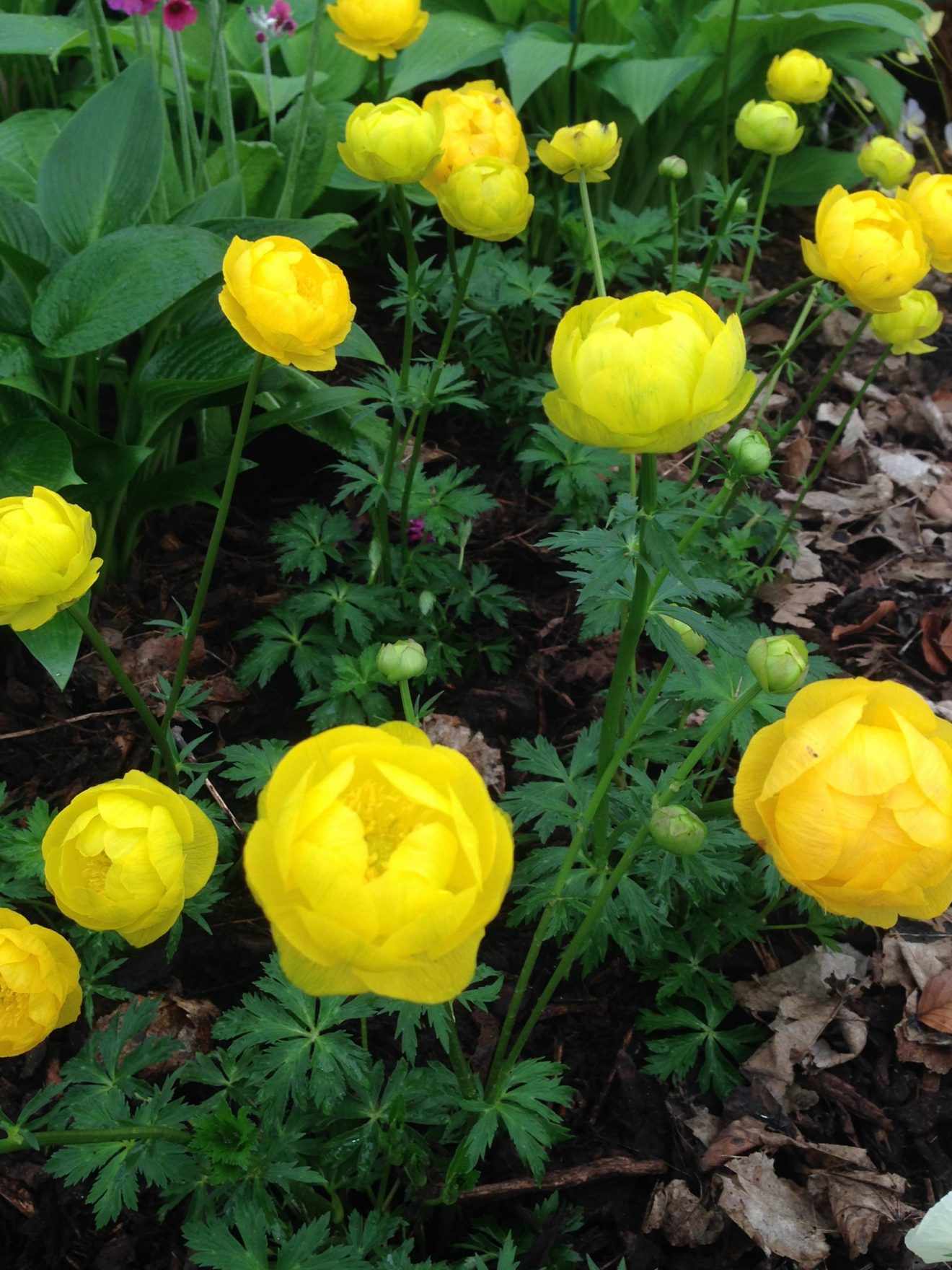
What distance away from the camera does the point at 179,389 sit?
160 centimetres

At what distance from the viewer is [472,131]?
1.46m

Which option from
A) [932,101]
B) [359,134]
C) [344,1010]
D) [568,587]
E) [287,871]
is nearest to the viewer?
[287,871]

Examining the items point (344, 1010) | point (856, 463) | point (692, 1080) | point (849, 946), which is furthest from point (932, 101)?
point (344, 1010)

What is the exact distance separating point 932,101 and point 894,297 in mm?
2686

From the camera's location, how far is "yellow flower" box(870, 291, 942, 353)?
147 cm

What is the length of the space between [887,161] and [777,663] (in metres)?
1.16

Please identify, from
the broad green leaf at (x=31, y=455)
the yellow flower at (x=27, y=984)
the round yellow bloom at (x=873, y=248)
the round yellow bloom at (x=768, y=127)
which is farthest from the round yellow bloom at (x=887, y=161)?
the yellow flower at (x=27, y=984)

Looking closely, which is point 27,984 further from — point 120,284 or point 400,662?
point 120,284

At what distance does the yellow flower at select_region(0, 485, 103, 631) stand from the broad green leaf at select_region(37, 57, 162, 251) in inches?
36.1

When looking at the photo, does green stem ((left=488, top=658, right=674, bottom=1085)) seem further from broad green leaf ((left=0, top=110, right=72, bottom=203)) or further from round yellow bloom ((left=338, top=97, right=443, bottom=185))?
broad green leaf ((left=0, top=110, right=72, bottom=203))

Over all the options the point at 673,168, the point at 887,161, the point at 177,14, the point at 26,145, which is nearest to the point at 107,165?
the point at 177,14

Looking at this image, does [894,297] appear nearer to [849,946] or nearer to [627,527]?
[627,527]

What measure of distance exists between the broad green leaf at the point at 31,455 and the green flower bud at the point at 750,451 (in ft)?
3.06

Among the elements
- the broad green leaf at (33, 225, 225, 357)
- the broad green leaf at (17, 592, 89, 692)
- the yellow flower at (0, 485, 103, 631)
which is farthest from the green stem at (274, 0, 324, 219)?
the yellow flower at (0, 485, 103, 631)
